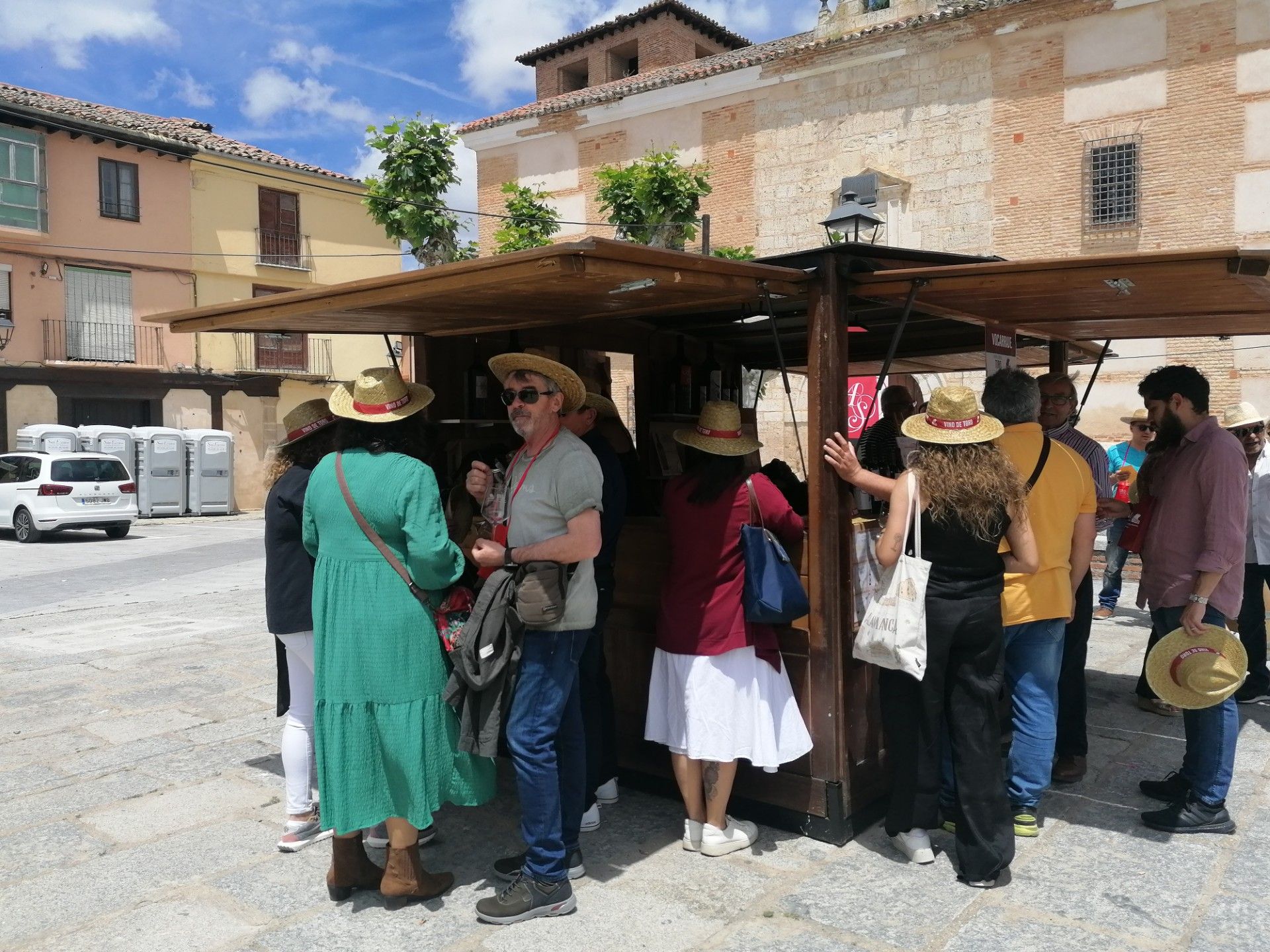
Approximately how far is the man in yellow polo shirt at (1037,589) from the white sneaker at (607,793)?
5.22 ft

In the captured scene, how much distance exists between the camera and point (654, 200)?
17969 mm

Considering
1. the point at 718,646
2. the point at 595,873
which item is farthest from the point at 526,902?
the point at 718,646

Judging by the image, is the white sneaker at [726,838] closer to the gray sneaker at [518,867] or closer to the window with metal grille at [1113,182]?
the gray sneaker at [518,867]

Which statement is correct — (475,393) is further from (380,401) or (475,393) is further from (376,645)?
(376,645)

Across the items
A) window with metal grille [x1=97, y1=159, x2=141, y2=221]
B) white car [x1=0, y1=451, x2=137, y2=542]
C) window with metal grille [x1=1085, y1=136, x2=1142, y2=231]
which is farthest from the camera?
window with metal grille [x1=97, y1=159, x2=141, y2=221]

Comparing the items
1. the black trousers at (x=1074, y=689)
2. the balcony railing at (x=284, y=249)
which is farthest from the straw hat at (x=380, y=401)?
the balcony railing at (x=284, y=249)

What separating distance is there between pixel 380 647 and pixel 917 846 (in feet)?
6.71

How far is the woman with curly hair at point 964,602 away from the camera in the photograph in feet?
11.5

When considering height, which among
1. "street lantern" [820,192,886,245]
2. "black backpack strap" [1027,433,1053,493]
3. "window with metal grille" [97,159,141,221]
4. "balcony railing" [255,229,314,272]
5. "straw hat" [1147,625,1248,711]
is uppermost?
"window with metal grille" [97,159,141,221]

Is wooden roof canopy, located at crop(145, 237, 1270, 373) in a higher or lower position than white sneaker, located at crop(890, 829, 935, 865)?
higher

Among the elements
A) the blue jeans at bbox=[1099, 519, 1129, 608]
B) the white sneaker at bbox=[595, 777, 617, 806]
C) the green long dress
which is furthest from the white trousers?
the blue jeans at bbox=[1099, 519, 1129, 608]

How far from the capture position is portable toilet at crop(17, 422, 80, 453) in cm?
2039

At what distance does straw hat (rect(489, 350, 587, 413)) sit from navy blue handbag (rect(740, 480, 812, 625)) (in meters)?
0.77

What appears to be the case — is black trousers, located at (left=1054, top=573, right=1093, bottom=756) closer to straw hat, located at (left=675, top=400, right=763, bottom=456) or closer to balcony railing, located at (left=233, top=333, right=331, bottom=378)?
straw hat, located at (left=675, top=400, right=763, bottom=456)
